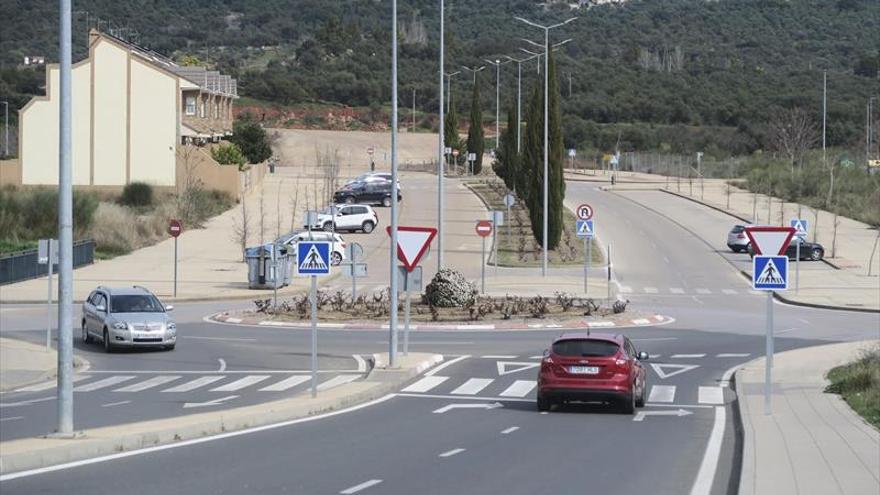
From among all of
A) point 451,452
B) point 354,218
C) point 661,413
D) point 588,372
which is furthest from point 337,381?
point 354,218

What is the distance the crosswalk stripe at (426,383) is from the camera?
2675cm

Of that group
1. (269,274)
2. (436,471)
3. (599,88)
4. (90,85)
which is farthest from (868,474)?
(599,88)

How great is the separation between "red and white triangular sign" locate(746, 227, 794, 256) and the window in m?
73.2

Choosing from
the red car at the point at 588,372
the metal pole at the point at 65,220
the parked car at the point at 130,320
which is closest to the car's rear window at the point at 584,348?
the red car at the point at 588,372

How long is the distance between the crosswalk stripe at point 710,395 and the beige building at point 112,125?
58191 millimetres

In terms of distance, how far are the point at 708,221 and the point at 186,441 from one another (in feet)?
214

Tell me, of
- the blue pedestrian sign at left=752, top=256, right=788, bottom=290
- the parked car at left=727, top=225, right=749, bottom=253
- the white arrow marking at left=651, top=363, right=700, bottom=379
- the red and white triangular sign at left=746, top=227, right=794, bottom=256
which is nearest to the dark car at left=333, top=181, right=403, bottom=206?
the parked car at left=727, top=225, right=749, bottom=253

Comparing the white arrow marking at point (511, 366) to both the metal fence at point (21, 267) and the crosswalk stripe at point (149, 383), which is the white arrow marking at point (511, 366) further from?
the metal fence at point (21, 267)

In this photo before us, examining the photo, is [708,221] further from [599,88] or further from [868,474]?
[599,88]

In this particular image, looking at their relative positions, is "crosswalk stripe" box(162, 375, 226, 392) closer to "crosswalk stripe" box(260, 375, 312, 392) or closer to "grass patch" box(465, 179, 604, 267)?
"crosswalk stripe" box(260, 375, 312, 392)

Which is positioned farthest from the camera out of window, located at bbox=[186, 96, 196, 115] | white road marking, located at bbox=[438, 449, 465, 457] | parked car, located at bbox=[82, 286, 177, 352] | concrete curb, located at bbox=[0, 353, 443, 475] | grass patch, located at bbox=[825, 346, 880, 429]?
window, located at bbox=[186, 96, 196, 115]

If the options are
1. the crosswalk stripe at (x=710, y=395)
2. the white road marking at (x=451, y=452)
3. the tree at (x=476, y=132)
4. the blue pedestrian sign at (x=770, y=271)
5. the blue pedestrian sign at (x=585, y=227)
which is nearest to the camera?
the white road marking at (x=451, y=452)

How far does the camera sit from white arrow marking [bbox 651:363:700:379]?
30.5 meters

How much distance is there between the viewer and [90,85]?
79.6 m
